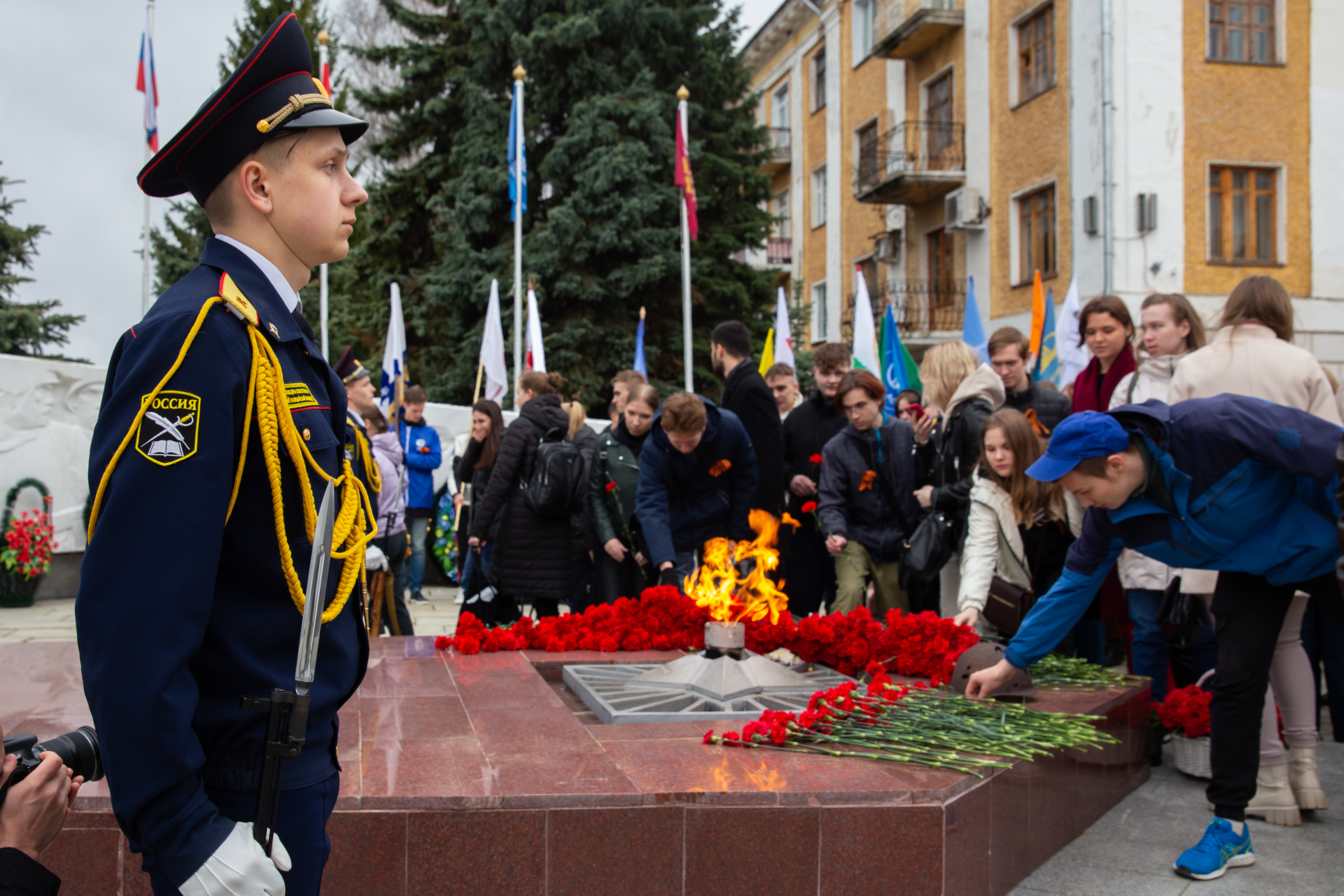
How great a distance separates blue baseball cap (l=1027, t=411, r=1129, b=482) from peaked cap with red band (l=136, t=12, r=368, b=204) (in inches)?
105

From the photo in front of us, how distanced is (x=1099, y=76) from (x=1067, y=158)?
62.3 inches

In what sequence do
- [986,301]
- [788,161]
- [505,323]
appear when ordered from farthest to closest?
[788,161]
[986,301]
[505,323]

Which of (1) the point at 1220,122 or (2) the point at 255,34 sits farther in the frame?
(2) the point at 255,34

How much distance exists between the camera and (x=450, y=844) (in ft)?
10.9

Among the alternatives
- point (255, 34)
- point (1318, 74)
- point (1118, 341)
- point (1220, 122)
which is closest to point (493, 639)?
point (1118, 341)

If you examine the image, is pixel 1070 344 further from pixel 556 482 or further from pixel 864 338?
pixel 556 482

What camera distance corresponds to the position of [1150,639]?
5.81 metres

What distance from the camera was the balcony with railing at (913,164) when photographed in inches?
960

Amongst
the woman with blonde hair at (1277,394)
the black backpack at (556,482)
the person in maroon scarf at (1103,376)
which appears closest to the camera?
the woman with blonde hair at (1277,394)

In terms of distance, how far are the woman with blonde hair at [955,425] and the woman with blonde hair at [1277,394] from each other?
53.9 inches

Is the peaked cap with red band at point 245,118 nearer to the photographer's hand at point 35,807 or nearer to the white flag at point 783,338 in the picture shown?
the photographer's hand at point 35,807

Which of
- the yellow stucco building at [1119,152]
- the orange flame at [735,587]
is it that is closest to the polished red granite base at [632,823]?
the orange flame at [735,587]

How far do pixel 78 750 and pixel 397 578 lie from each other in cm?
664

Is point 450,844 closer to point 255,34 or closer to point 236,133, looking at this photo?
point 236,133
